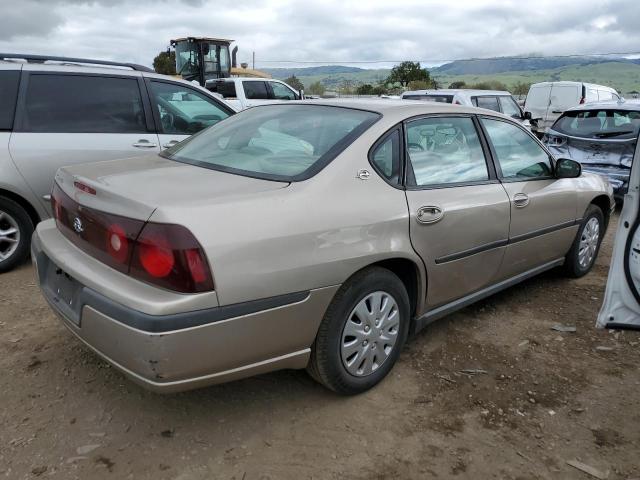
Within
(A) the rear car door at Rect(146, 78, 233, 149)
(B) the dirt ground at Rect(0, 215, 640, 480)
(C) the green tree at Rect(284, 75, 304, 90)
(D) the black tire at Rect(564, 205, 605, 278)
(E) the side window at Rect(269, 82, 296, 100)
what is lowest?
(B) the dirt ground at Rect(0, 215, 640, 480)

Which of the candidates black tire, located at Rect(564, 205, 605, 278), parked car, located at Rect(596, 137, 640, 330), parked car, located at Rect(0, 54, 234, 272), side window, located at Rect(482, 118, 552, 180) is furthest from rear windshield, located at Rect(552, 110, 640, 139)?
parked car, located at Rect(0, 54, 234, 272)

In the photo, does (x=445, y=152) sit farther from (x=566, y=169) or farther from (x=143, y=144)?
(x=143, y=144)

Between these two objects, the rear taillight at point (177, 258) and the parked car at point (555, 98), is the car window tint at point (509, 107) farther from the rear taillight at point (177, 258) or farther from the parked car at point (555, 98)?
the rear taillight at point (177, 258)

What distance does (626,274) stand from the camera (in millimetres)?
2676

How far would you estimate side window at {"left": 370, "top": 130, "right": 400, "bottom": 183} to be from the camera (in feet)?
9.21

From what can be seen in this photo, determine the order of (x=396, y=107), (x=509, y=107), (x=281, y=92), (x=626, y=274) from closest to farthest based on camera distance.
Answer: (x=626, y=274) → (x=396, y=107) → (x=509, y=107) → (x=281, y=92)

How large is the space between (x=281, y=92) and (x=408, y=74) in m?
26.7

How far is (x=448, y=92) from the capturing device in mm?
11734

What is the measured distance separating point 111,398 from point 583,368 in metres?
2.68

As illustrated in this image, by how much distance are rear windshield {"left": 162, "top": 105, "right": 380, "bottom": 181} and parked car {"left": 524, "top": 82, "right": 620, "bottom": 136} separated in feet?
43.8

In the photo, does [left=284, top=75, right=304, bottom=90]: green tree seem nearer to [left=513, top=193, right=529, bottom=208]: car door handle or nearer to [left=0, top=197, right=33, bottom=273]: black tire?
[left=0, top=197, right=33, bottom=273]: black tire

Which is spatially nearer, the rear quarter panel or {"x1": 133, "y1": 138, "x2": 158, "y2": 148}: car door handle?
the rear quarter panel

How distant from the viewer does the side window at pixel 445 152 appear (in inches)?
120

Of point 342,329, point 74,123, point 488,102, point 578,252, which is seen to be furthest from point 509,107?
point 342,329
